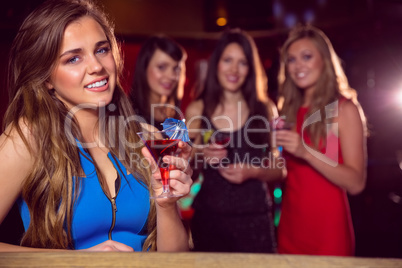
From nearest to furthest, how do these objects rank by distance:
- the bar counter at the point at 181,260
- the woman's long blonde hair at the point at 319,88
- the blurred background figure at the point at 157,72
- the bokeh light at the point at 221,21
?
the bar counter at the point at 181,260 < the woman's long blonde hair at the point at 319,88 < the blurred background figure at the point at 157,72 < the bokeh light at the point at 221,21

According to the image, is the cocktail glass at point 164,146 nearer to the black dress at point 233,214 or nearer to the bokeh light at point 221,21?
the black dress at point 233,214

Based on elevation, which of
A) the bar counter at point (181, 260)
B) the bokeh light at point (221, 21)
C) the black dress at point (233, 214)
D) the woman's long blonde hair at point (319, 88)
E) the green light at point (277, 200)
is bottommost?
the green light at point (277, 200)

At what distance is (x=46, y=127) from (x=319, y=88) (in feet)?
6.54

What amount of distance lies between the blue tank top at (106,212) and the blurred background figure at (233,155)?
0.99 meters

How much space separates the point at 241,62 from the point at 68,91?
5.74 ft

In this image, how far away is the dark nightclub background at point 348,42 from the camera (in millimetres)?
4969

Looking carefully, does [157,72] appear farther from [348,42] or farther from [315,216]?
[348,42]

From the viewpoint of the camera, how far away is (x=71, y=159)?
67.1 inches

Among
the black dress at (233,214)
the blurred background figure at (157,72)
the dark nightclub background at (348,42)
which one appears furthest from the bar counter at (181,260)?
the dark nightclub background at (348,42)

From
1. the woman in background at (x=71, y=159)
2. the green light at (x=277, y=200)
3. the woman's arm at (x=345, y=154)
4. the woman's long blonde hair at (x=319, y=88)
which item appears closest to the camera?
the woman in background at (x=71, y=159)

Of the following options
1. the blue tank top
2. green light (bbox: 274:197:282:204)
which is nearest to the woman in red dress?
the blue tank top

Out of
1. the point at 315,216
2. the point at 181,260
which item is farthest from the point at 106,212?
the point at 315,216

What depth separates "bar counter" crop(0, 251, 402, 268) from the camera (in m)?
1.08

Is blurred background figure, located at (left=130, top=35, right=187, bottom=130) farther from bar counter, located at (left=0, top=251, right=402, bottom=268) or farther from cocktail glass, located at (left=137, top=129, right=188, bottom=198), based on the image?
bar counter, located at (left=0, top=251, right=402, bottom=268)
